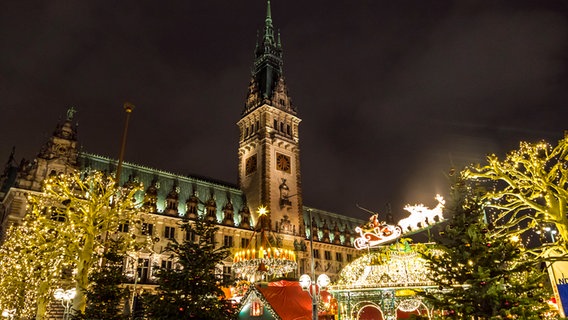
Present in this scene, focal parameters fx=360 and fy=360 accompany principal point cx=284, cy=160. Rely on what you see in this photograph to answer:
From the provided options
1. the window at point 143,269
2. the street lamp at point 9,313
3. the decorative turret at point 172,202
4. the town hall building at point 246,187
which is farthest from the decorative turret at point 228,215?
the street lamp at point 9,313

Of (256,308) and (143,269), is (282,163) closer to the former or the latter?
(143,269)

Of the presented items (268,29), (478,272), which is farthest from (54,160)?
(268,29)

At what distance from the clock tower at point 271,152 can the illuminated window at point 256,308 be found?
29.9m

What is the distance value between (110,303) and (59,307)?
2033cm

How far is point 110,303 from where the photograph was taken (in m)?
19.0

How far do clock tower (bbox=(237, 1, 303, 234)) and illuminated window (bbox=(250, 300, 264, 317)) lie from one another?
98.0 ft

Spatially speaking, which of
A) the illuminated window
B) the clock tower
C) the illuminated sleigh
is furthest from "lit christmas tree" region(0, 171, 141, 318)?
the clock tower

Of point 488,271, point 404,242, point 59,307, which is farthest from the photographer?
point 59,307

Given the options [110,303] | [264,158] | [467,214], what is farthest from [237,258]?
[264,158]

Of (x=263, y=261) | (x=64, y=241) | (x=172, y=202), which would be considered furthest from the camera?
(x=172, y=202)

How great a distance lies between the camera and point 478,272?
10344 millimetres

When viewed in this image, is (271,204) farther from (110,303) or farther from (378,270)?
(378,270)

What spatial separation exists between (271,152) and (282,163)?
8.71 feet

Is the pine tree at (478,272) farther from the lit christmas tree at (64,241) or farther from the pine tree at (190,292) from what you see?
the lit christmas tree at (64,241)
